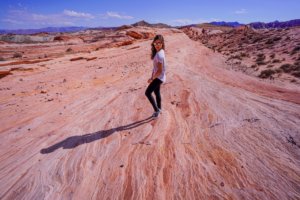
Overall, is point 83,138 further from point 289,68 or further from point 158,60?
point 289,68

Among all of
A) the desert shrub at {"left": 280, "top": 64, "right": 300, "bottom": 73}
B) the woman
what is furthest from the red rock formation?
the woman

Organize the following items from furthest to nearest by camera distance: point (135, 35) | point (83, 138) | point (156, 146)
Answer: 1. point (135, 35)
2. point (83, 138)
3. point (156, 146)

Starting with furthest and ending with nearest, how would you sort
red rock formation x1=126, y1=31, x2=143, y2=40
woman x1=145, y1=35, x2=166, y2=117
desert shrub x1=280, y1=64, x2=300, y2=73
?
red rock formation x1=126, y1=31, x2=143, y2=40 < desert shrub x1=280, y1=64, x2=300, y2=73 < woman x1=145, y1=35, x2=166, y2=117

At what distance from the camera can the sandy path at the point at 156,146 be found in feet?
10.8

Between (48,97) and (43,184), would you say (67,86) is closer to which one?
(48,97)

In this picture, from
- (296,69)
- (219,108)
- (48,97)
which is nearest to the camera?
(219,108)

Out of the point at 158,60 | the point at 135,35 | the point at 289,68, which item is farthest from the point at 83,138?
the point at 135,35

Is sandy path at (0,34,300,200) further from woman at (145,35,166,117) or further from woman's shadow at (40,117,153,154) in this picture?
woman at (145,35,166,117)

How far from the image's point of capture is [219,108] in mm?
5789

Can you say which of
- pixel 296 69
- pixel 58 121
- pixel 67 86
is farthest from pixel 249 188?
pixel 296 69

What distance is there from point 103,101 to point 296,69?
9.00 metres

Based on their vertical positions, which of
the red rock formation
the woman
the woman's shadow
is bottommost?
the red rock formation

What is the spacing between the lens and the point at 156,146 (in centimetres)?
427

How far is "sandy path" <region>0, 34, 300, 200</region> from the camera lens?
130 inches
